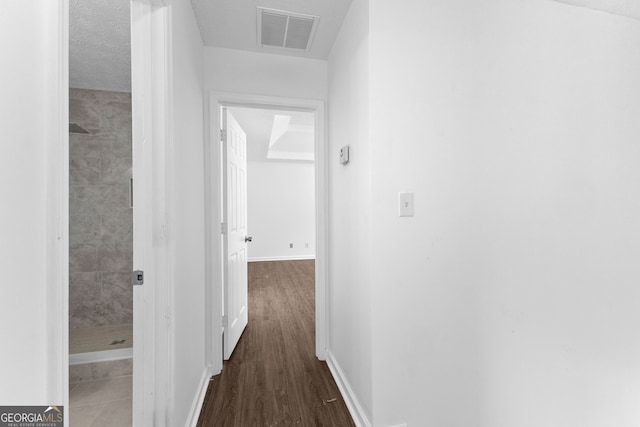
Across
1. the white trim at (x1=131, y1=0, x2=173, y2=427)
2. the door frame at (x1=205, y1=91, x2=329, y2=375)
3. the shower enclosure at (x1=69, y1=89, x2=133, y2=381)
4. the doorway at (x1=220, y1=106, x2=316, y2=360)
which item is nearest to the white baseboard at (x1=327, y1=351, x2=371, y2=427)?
the door frame at (x1=205, y1=91, x2=329, y2=375)

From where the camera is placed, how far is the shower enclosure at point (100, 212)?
2473mm

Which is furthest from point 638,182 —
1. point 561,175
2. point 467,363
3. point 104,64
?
point 104,64

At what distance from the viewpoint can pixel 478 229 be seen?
1.40m

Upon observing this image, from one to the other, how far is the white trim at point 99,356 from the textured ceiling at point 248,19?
8.03 ft

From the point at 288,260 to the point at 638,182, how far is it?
19.4 feet

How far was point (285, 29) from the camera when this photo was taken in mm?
1823

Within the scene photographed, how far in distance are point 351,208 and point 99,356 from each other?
221 centimetres

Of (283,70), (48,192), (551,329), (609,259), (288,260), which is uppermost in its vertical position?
(283,70)

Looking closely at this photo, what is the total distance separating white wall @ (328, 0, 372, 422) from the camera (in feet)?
4.69

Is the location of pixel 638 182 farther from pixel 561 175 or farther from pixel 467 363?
pixel 467 363

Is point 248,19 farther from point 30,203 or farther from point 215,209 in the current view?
point 30,203

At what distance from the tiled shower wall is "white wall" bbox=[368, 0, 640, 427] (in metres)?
2.46

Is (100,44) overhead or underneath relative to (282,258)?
overhead

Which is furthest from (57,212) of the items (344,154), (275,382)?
(275,382)
